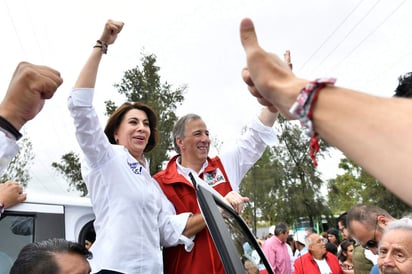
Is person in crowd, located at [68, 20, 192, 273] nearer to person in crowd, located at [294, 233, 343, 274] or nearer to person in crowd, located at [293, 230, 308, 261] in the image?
person in crowd, located at [294, 233, 343, 274]

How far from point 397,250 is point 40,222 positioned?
2.12m

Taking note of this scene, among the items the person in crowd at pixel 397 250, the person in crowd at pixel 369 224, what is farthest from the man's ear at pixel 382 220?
the person in crowd at pixel 397 250

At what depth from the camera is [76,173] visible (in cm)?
2244

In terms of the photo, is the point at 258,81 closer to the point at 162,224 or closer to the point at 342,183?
the point at 162,224

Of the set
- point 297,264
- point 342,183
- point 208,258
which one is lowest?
point 342,183

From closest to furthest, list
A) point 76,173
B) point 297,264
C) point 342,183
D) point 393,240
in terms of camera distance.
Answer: point 393,240 → point 297,264 → point 76,173 → point 342,183

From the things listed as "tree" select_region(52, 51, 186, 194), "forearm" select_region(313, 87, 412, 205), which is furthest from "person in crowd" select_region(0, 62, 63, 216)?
"tree" select_region(52, 51, 186, 194)

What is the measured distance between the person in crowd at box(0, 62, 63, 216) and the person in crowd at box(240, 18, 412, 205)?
1.98 feet

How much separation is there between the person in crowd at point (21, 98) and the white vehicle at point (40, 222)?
60.2 inches

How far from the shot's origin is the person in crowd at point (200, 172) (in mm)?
2303

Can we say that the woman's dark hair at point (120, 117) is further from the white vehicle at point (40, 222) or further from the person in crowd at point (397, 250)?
the person in crowd at point (397, 250)

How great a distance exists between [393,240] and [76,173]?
21.7 metres

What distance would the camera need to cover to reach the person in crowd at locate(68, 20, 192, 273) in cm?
215

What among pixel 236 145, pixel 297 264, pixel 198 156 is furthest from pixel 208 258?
pixel 297 264
